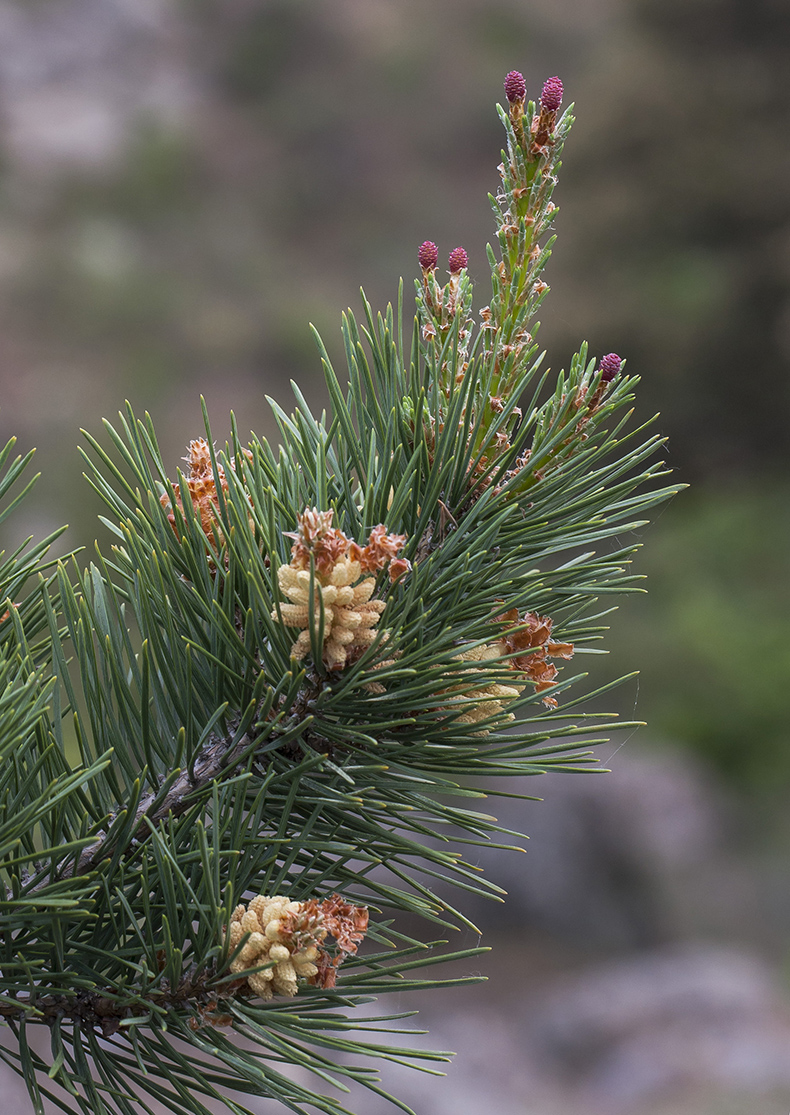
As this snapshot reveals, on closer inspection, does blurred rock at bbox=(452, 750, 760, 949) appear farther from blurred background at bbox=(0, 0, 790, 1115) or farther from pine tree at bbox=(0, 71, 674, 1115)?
pine tree at bbox=(0, 71, 674, 1115)

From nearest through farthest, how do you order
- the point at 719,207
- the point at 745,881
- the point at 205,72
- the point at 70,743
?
the point at 70,743 < the point at 745,881 < the point at 719,207 < the point at 205,72

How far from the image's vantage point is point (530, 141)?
0.94 ft

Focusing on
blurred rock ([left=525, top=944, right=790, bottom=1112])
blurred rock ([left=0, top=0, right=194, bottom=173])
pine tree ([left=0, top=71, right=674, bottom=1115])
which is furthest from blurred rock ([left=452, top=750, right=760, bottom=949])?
blurred rock ([left=0, top=0, right=194, bottom=173])

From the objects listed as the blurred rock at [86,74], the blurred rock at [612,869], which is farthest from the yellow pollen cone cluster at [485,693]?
the blurred rock at [86,74]

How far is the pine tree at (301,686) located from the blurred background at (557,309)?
4.21ft

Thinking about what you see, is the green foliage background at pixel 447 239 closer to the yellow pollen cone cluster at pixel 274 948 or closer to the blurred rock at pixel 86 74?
the blurred rock at pixel 86 74

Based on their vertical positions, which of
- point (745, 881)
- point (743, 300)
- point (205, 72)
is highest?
point (205, 72)

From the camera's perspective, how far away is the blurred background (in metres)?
1.98

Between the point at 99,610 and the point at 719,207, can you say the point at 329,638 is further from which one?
the point at 719,207

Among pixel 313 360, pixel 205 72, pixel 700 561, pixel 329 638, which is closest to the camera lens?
pixel 329 638

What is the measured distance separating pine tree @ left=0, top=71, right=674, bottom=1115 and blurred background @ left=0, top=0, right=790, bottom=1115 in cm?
128

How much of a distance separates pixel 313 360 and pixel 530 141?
15.4 feet

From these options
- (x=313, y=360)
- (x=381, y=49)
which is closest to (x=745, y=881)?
(x=313, y=360)

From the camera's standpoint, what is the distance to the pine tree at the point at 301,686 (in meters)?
0.26
